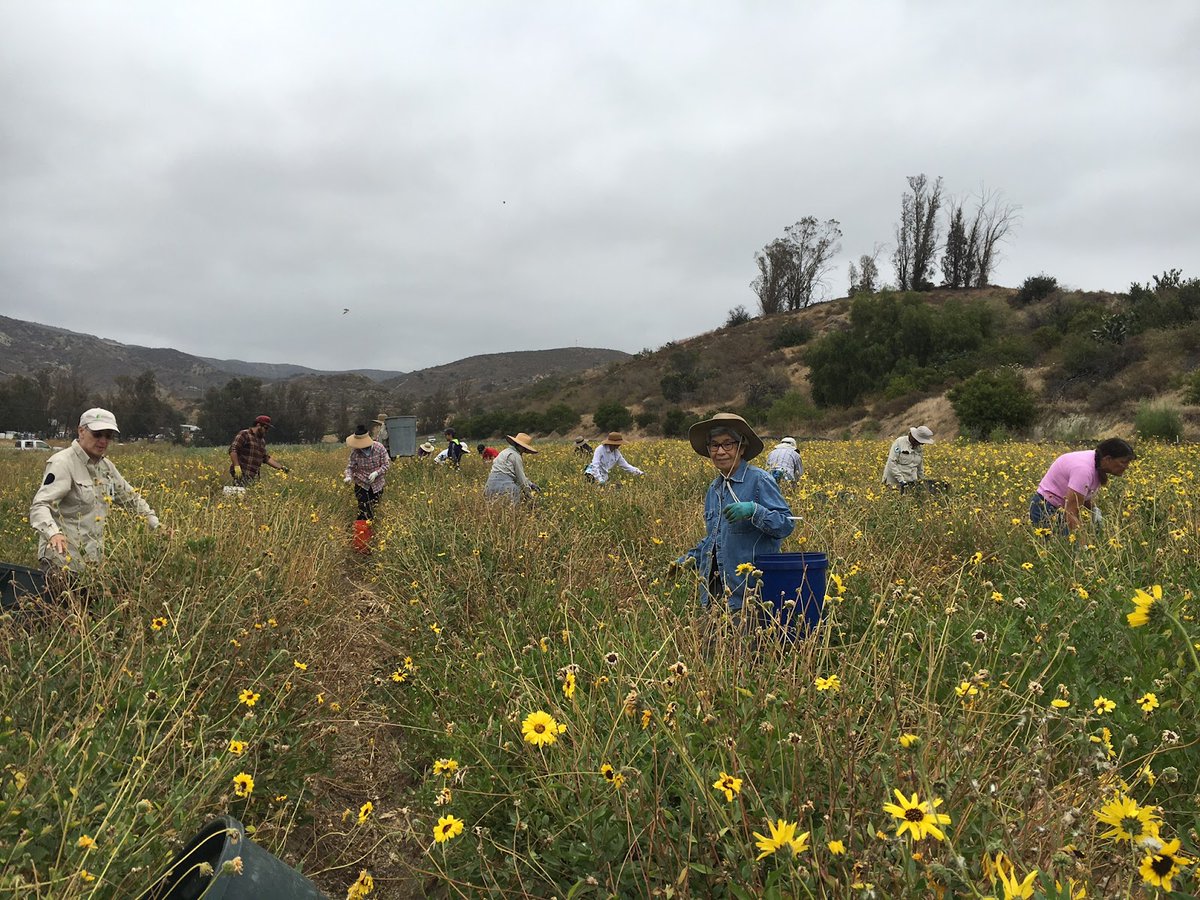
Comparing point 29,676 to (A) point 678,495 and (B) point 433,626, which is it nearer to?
(B) point 433,626

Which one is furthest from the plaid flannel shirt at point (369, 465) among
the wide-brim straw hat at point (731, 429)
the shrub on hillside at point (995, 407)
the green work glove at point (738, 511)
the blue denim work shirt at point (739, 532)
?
the shrub on hillside at point (995, 407)

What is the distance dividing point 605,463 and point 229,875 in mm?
8164

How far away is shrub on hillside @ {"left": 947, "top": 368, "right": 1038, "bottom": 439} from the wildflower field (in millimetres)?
17151

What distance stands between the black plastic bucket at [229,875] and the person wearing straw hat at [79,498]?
2970 millimetres

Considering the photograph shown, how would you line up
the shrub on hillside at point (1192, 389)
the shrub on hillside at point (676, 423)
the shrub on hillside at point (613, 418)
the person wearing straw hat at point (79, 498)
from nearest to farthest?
the person wearing straw hat at point (79, 498)
the shrub on hillside at point (1192, 389)
the shrub on hillside at point (676, 423)
the shrub on hillside at point (613, 418)

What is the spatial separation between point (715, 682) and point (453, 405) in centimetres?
7829

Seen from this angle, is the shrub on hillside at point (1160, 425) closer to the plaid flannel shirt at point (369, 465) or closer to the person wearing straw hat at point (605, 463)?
the person wearing straw hat at point (605, 463)

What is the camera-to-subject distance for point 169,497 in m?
6.69

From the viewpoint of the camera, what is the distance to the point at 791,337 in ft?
172

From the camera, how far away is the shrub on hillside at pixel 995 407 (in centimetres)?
2142

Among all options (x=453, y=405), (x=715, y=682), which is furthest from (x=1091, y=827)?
(x=453, y=405)

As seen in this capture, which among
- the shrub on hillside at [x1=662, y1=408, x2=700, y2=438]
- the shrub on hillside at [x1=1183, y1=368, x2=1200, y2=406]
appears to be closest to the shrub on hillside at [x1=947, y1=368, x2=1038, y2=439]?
the shrub on hillside at [x1=1183, y1=368, x2=1200, y2=406]

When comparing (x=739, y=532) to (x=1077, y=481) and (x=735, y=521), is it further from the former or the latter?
(x=1077, y=481)

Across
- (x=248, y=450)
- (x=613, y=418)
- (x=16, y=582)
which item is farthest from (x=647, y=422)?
(x=16, y=582)
